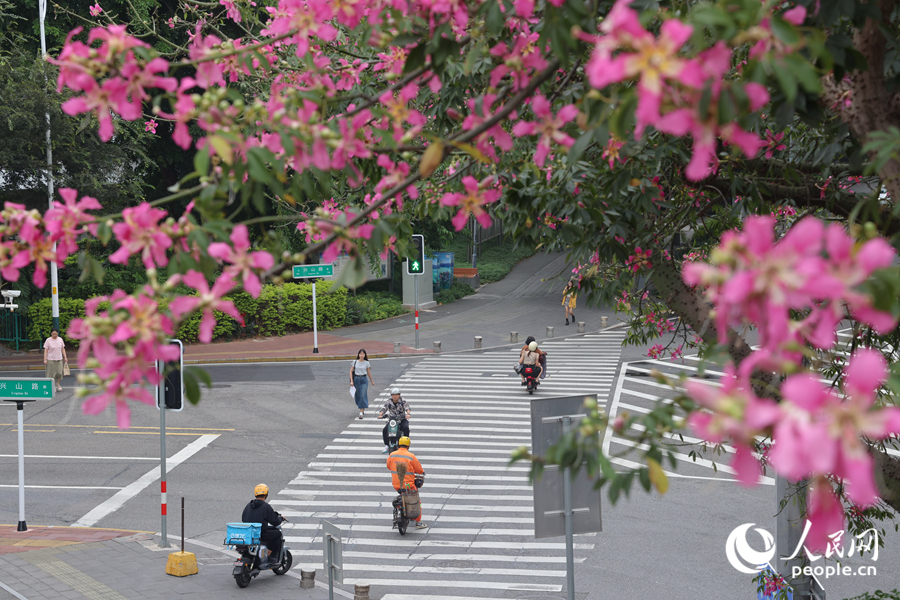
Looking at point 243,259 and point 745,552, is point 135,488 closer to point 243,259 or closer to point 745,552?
point 745,552

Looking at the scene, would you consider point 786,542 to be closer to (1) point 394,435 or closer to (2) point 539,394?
(1) point 394,435

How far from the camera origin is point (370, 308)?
3334cm

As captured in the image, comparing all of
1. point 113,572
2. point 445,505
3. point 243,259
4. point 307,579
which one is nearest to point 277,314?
point 445,505

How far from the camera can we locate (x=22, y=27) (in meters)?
27.9

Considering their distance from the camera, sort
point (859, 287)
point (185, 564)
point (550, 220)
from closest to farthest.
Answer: point (859, 287)
point (550, 220)
point (185, 564)

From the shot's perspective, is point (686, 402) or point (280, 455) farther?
point (280, 455)

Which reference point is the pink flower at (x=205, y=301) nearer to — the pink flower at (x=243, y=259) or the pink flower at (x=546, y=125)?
the pink flower at (x=243, y=259)

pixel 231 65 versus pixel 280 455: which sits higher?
pixel 231 65

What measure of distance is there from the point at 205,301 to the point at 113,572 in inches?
385

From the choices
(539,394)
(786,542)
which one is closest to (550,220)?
(786,542)

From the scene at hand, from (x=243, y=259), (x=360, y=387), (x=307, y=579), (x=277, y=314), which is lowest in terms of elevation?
(x=307, y=579)

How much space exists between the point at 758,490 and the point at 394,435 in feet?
20.3

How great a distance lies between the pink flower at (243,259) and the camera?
8.46 ft

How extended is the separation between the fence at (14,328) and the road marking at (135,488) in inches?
507
